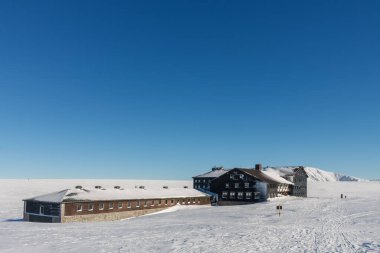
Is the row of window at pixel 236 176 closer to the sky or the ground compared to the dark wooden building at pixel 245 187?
closer to the sky

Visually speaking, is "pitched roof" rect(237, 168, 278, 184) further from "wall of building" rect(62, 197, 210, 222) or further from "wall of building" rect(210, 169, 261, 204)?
"wall of building" rect(62, 197, 210, 222)

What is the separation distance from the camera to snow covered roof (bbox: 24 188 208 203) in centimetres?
5441

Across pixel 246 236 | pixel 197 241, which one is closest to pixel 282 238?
pixel 246 236

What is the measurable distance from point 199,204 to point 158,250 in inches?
2231

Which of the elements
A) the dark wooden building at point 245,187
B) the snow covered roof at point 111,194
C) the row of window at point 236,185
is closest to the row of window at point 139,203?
the snow covered roof at point 111,194

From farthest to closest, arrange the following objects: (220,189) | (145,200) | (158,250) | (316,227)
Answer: (220,189)
(145,200)
(316,227)
(158,250)

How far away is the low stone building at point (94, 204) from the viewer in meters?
53.0

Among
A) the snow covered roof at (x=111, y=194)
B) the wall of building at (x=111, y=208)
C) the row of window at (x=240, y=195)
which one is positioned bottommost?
the wall of building at (x=111, y=208)

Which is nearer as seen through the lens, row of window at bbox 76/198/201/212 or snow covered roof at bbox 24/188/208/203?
snow covered roof at bbox 24/188/208/203

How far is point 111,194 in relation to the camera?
203 ft

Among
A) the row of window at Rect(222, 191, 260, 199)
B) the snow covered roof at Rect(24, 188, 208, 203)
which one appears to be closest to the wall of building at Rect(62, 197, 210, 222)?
the snow covered roof at Rect(24, 188, 208, 203)

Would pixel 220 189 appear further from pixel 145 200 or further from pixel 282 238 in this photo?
pixel 282 238

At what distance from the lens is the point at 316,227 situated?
1430 inches

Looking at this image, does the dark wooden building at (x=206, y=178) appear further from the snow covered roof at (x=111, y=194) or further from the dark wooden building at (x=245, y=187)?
the snow covered roof at (x=111, y=194)
